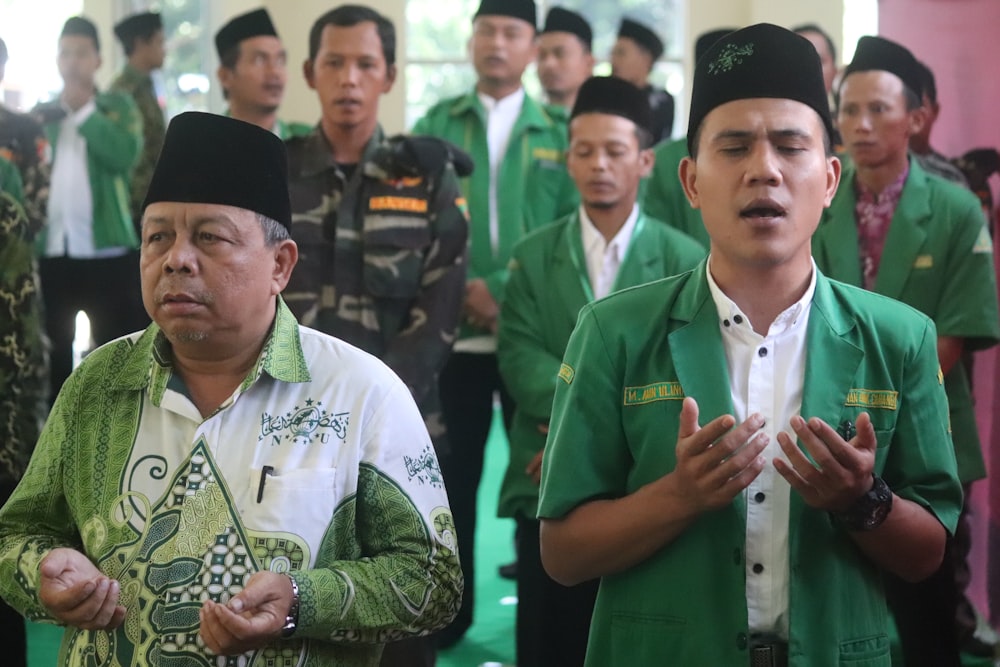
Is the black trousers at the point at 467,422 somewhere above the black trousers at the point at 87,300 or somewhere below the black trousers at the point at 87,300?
below

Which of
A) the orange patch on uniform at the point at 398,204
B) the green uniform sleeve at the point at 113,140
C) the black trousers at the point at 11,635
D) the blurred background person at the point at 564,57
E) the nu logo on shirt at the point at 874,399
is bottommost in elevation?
the black trousers at the point at 11,635

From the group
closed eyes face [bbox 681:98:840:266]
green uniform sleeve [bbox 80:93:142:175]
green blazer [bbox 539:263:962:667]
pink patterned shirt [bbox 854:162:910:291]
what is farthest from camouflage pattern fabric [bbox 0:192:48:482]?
green uniform sleeve [bbox 80:93:142:175]

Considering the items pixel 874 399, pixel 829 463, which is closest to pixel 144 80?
pixel 874 399

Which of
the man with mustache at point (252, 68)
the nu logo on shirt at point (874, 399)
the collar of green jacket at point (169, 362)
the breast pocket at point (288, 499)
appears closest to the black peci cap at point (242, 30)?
the man with mustache at point (252, 68)

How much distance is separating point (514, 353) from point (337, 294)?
50cm

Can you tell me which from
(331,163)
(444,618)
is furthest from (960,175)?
(444,618)

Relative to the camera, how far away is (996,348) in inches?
151

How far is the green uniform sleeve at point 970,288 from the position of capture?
10.5ft

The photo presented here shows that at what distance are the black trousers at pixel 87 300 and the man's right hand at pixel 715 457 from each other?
388cm

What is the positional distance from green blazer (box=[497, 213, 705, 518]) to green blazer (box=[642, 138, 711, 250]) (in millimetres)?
693

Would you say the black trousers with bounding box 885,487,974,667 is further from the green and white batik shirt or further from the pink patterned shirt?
the green and white batik shirt

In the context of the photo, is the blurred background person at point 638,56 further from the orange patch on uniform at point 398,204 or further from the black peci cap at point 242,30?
the orange patch on uniform at point 398,204

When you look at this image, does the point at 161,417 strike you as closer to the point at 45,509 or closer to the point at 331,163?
the point at 45,509

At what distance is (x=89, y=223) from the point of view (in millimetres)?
5629
